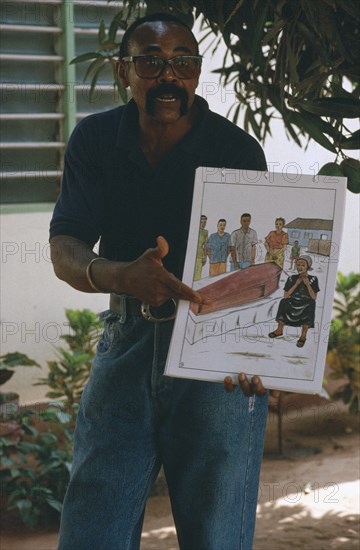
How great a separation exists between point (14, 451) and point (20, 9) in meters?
1.87

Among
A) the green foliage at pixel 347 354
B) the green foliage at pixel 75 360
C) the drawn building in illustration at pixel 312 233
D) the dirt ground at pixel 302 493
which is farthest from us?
the green foliage at pixel 347 354

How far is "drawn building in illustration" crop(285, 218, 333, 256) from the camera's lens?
1693 millimetres

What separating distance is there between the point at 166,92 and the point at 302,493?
7.25 ft

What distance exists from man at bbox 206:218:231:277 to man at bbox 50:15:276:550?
110 millimetres

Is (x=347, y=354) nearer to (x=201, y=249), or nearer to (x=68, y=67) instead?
(x=68, y=67)

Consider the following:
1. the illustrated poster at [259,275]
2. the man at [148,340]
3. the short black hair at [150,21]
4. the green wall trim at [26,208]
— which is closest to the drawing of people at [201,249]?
the illustrated poster at [259,275]

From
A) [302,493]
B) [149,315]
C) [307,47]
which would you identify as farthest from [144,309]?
[302,493]

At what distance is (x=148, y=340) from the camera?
5.84ft

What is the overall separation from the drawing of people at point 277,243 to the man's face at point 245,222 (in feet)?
0.15

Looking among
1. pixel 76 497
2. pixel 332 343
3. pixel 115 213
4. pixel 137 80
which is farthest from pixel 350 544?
pixel 137 80

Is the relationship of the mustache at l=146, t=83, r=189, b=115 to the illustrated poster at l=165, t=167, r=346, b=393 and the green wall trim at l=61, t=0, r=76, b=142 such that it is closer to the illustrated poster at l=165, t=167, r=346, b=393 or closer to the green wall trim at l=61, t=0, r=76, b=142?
the illustrated poster at l=165, t=167, r=346, b=393

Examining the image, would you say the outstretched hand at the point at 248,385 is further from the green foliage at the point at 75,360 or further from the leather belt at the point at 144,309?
the green foliage at the point at 75,360

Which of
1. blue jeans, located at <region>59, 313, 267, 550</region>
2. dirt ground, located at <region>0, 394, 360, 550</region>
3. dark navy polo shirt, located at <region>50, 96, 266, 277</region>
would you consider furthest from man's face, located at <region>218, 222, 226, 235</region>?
dirt ground, located at <region>0, 394, 360, 550</region>

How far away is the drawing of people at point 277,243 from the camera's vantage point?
5.64ft
